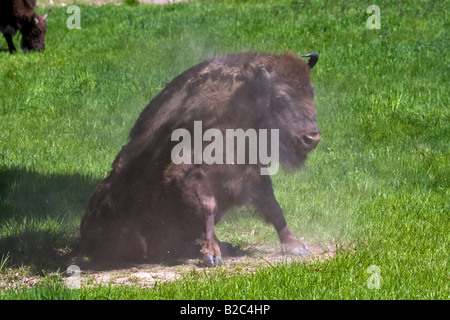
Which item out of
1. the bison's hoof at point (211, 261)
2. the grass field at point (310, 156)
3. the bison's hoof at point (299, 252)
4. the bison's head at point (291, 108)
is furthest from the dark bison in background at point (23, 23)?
the bison's hoof at point (211, 261)

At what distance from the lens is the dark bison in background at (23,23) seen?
56.2 feet

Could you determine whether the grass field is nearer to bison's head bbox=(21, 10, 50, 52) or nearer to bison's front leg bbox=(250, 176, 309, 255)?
bison's head bbox=(21, 10, 50, 52)

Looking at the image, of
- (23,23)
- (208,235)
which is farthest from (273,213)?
(23,23)

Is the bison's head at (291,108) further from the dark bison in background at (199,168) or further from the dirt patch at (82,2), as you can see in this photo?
the dirt patch at (82,2)

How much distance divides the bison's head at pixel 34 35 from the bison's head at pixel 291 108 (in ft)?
39.9

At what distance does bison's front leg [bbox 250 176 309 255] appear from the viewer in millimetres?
5863

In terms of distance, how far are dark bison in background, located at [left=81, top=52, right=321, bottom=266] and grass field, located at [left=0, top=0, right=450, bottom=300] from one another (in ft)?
1.59

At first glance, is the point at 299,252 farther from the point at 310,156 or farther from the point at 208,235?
the point at 310,156

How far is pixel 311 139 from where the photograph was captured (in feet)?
17.9

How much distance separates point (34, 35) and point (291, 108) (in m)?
13.0

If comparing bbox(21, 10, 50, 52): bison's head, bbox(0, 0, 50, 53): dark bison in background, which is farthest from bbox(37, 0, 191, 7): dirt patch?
bbox(21, 10, 50, 52): bison's head

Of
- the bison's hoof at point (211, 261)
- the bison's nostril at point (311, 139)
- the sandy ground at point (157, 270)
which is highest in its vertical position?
the bison's nostril at point (311, 139)
